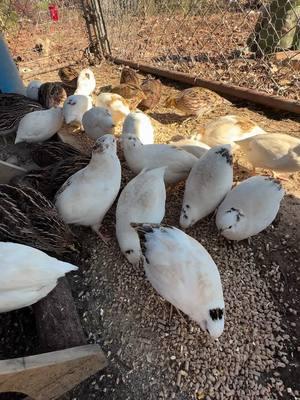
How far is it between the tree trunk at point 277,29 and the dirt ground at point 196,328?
3204 millimetres

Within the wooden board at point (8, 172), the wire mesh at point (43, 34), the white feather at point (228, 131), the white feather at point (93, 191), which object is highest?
the white feather at point (93, 191)

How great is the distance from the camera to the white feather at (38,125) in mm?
3320

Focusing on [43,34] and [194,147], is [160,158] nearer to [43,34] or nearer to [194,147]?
[194,147]

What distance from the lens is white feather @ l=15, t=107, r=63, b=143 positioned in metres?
3.32

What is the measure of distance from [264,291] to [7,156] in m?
2.62

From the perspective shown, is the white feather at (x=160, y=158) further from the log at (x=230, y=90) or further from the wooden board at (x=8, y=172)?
the log at (x=230, y=90)

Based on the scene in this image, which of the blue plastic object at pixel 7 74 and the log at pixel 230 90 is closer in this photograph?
the log at pixel 230 90

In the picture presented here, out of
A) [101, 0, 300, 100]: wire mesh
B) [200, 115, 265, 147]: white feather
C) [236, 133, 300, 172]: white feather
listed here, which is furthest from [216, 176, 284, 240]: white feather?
[101, 0, 300, 100]: wire mesh

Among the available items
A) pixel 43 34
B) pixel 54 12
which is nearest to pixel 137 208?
pixel 54 12

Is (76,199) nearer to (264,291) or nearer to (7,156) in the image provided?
(264,291)

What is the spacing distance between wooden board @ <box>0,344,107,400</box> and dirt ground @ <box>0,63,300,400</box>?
0.63ft

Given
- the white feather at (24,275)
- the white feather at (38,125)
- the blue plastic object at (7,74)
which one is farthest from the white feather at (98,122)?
the white feather at (24,275)

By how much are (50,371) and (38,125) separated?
95.5 inches

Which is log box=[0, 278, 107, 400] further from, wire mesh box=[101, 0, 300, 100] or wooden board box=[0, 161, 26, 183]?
wire mesh box=[101, 0, 300, 100]
